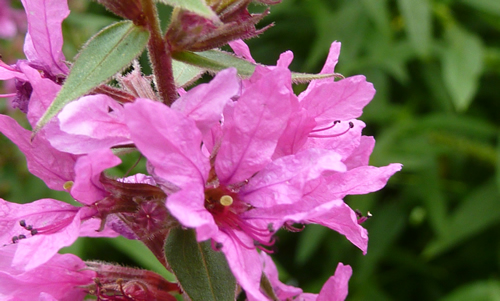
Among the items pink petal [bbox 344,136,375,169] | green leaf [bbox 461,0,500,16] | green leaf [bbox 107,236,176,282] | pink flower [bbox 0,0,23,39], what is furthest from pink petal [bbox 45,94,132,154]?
pink flower [bbox 0,0,23,39]

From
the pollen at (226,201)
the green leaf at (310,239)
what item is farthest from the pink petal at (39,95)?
the green leaf at (310,239)

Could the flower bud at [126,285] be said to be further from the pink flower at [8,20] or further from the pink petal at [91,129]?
the pink flower at [8,20]

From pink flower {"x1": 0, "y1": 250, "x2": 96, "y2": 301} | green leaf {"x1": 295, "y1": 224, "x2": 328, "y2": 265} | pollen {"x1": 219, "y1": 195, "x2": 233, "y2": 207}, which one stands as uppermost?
pollen {"x1": 219, "y1": 195, "x2": 233, "y2": 207}

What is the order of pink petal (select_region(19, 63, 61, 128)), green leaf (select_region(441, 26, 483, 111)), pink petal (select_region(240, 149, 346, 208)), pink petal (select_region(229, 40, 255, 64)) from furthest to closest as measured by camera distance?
green leaf (select_region(441, 26, 483, 111)), pink petal (select_region(229, 40, 255, 64)), pink petal (select_region(19, 63, 61, 128)), pink petal (select_region(240, 149, 346, 208))

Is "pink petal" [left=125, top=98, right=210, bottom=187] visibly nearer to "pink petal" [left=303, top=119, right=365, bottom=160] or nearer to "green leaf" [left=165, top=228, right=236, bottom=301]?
"green leaf" [left=165, top=228, right=236, bottom=301]

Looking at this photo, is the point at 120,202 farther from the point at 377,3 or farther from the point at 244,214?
the point at 377,3

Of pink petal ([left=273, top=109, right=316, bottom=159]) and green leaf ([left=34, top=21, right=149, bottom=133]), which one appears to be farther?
pink petal ([left=273, top=109, right=316, bottom=159])

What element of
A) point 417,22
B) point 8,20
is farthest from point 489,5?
point 8,20
